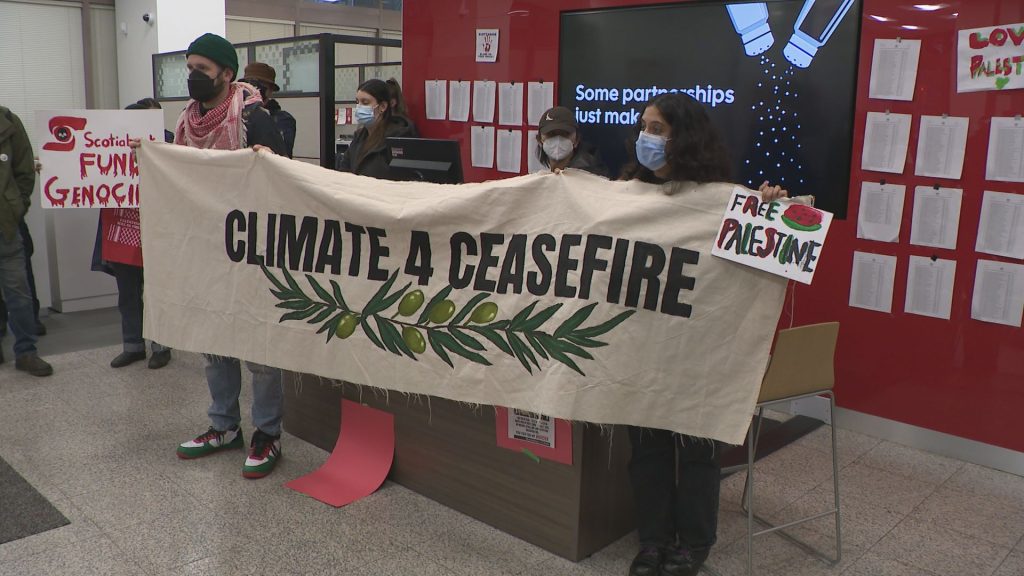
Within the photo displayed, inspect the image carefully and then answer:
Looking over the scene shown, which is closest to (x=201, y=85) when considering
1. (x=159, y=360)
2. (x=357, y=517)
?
(x=357, y=517)

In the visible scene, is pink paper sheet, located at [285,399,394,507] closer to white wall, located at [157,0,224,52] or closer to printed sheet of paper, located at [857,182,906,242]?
printed sheet of paper, located at [857,182,906,242]

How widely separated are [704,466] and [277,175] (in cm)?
170

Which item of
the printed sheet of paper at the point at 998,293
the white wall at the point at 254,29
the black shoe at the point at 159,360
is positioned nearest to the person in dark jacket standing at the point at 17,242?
the black shoe at the point at 159,360

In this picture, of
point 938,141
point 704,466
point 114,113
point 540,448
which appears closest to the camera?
point 704,466

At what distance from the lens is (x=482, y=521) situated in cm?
285

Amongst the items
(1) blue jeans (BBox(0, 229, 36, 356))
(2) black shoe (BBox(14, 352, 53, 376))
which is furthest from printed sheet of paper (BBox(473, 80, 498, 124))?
(2) black shoe (BBox(14, 352, 53, 376))

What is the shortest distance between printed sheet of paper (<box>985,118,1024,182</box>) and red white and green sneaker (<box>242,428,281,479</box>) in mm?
3016

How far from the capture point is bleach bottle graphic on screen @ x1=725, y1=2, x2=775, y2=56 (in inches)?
151

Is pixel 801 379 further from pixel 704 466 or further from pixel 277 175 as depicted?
pixel 277 175

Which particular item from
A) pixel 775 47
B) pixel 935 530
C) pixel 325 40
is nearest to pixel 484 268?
pixel 935 530

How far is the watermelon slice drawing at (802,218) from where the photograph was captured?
2129 millimetres

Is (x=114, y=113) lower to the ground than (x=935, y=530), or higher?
higher

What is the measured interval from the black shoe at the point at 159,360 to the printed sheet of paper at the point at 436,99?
216cm

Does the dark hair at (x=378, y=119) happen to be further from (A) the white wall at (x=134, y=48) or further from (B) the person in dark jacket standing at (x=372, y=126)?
(A) the white wall at (x=134, y=48)
